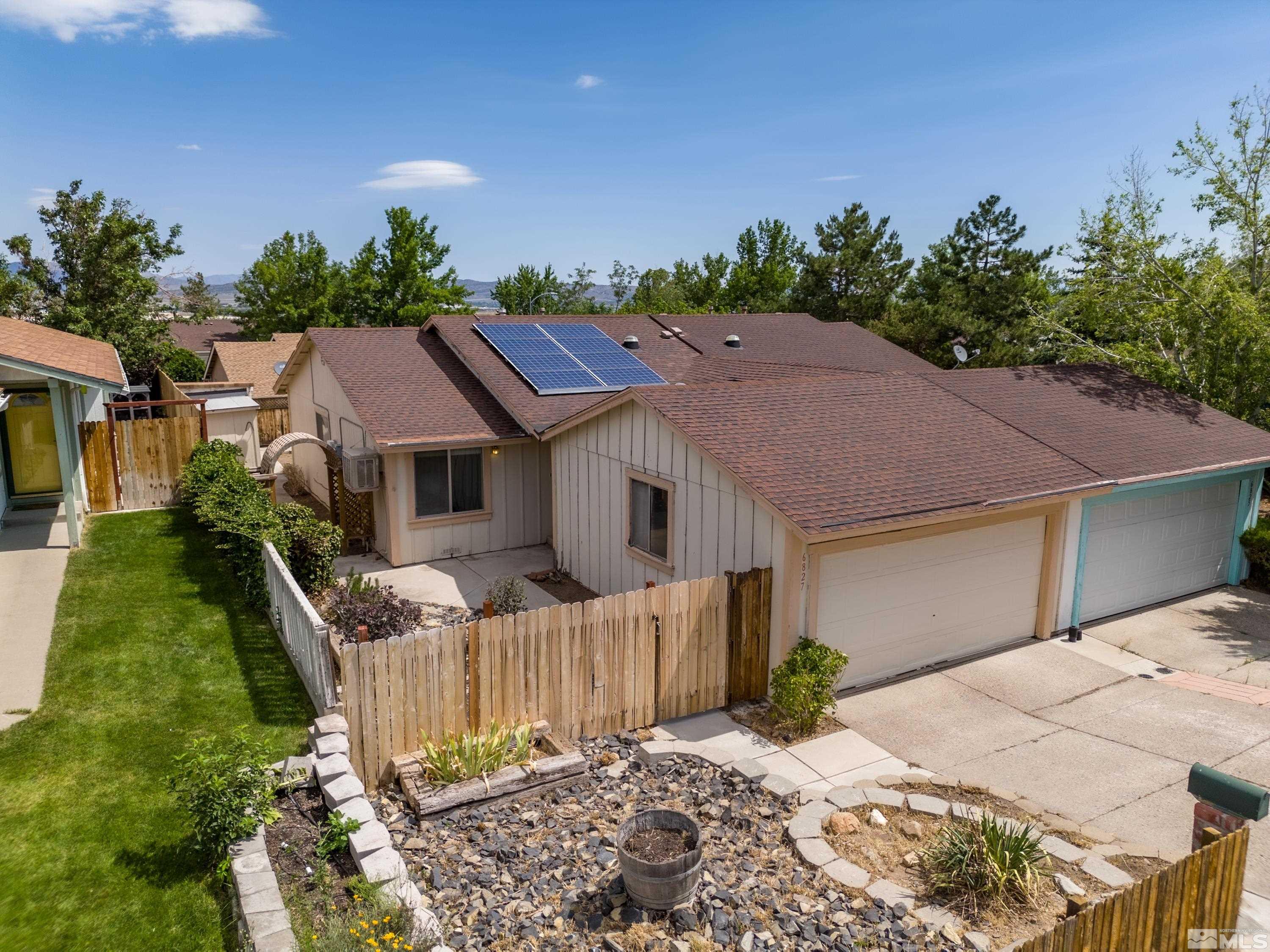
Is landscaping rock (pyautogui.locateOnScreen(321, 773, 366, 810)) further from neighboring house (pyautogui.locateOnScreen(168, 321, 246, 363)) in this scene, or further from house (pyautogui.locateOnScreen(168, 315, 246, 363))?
house (pyautogui.locateOnScreen(168, 315, 246, 363))

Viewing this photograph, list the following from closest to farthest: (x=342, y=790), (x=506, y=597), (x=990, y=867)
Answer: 1. (x=990, y=867)
2. (x=342, y=790)
3. (x=506, y=597)

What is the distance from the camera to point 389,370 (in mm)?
16906

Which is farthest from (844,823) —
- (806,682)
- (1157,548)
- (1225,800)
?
(1157,548)

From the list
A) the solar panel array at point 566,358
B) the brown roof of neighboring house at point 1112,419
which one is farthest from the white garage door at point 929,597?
the solar panel array at point 566,358

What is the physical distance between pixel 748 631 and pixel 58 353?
48.8 ft

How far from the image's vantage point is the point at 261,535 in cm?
1160

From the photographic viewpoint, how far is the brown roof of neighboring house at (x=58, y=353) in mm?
13578

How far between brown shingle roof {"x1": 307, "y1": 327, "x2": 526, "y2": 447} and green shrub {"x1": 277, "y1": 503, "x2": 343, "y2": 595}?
2138mm

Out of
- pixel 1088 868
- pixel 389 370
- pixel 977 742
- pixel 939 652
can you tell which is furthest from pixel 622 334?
pixel 1088 868

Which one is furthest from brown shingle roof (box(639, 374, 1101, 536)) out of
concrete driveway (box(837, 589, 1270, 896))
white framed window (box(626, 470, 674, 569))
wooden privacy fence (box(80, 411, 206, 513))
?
wooden privacy fence (box(80, 411, 206, 513))

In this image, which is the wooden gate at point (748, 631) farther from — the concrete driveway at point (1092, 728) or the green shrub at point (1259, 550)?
the green shrub at point (1259, 550)

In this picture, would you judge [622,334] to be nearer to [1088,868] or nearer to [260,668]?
[260,668]

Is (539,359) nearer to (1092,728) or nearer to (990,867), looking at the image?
(1092,728)

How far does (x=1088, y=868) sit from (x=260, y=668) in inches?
368
